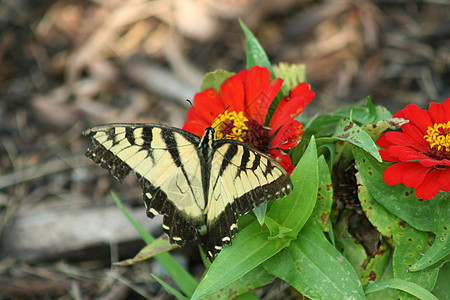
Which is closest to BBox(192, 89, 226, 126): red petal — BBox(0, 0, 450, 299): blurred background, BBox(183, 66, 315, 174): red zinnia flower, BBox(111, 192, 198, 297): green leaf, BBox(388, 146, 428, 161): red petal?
BBox(183, 66, 315, 174): red zinnia flower

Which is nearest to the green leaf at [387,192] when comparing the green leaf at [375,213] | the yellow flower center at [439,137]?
the green leaf at [375,213]

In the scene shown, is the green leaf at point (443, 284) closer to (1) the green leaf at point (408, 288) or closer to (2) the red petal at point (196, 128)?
(1) the green leaf at point (408, 288)

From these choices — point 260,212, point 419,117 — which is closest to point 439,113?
point 419,117

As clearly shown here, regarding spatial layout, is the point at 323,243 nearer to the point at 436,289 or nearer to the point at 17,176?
the point at 436,289

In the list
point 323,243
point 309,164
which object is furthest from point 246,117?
point 323,243

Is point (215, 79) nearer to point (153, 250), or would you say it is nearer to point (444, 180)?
point (153, 250)

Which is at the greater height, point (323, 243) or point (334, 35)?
point (334, 35)

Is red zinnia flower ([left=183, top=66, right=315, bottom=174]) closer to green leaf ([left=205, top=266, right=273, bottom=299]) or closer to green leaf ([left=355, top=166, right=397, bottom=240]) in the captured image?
green leaf ([left=355, top=166, right=397, bottom=240])
